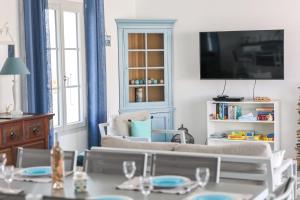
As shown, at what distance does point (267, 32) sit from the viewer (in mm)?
7777

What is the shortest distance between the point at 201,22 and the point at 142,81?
133cm

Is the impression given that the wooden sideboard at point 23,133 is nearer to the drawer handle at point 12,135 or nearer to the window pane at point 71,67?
the drawer handle at point 12,135

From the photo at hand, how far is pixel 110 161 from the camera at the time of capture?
3.80 m

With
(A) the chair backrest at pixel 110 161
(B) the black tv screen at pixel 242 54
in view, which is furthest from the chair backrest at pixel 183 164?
(B) the black tv screen at pixel 242 54

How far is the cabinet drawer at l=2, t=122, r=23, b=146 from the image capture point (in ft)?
16.8

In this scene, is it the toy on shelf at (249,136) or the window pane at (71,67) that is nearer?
the window pane at (71,67)

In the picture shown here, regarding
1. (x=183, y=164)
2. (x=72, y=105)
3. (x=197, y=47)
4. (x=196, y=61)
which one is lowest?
(x=183, y=164)

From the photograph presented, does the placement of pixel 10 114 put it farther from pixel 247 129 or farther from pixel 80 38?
pixel 247 129

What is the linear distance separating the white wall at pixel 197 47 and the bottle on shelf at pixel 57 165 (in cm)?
506

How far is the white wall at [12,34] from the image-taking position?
5949 millimetres

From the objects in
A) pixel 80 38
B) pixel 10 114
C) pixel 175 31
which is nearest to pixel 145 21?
pixel 175 31

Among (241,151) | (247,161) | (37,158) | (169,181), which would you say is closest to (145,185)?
(169,181)

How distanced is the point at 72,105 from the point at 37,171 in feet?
12.9

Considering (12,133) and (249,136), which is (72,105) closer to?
(12,133)
